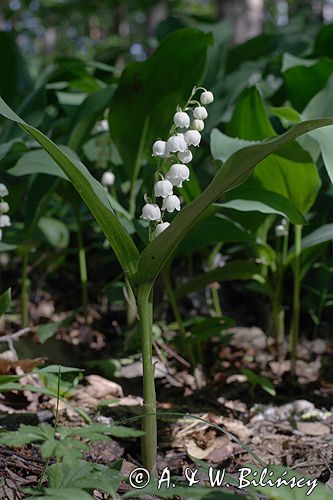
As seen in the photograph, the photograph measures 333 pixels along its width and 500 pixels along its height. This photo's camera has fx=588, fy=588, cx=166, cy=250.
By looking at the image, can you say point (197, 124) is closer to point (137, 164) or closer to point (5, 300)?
point (5, 300)

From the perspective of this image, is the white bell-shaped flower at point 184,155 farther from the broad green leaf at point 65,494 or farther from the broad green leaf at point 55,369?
the broad green leaf at point 65,494

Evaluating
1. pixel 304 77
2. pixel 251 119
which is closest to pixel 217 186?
pixel 251 119

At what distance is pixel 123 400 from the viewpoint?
1951 mm

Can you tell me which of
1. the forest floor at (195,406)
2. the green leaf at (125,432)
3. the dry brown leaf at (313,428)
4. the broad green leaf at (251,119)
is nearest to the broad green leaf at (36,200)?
the forest floor at (195,406)

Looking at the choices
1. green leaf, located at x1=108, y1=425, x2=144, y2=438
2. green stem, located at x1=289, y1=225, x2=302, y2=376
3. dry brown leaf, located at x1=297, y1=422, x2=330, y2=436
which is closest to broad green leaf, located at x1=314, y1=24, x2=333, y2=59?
green stem, located at x1=289, y1=225, x2=302, y2=376

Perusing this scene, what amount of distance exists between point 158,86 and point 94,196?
1029 mm

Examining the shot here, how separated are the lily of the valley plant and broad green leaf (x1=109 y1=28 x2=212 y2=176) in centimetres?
73

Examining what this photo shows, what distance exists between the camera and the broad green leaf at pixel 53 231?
102 inches

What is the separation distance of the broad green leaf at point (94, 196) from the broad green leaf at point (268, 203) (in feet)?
1.52

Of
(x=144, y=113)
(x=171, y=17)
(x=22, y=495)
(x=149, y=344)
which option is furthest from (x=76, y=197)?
(x=171, y=17)

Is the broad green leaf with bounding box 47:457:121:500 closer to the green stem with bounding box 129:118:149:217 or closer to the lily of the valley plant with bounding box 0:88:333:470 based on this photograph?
the lily of the valley plant with bounding box 0:88:333:470

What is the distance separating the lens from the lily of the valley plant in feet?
4.01

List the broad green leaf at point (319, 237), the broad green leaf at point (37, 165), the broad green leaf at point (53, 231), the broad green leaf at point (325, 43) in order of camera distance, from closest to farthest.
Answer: the broad green leaf at point (319, 237)
the broad green leaf at point (37, 165)
the broad green leaf at point (53, 231)
the broad green leaf at point (325, 43)

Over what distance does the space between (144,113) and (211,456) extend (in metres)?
1.23
